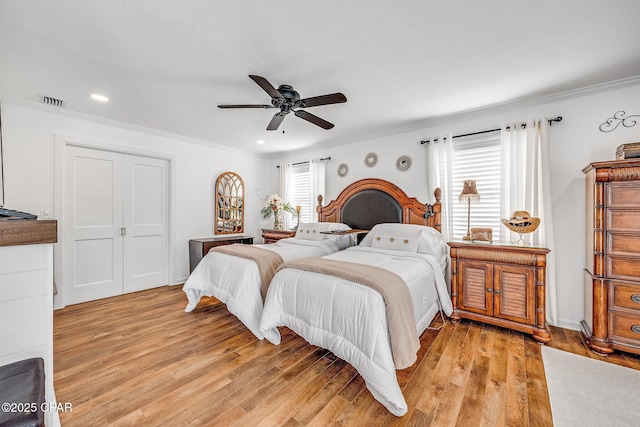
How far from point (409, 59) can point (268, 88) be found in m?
1.22

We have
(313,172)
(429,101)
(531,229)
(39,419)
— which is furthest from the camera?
(313,172)

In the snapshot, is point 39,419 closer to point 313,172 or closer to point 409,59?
point 409,59

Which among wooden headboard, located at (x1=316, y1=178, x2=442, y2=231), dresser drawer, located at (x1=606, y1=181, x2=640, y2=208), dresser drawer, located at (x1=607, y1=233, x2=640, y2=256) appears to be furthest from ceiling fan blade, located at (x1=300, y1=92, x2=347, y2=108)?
dresser drawer, located at (x1=607, y1=233, x2=640, y2=256)

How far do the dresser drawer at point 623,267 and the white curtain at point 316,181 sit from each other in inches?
147

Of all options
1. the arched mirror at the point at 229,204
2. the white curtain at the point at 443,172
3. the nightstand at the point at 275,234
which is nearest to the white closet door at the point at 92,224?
the arched mirror at the point at 229,204

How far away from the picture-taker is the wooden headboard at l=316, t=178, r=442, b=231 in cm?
369

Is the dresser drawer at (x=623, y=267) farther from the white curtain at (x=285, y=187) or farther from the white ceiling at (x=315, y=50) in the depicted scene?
the white curtain at (x=285, y=187)

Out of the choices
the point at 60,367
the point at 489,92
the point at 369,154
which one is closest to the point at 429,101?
the point at 489,92

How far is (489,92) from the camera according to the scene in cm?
283

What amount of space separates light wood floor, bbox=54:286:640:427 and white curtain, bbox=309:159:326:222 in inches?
107

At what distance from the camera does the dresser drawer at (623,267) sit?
7.28 feet

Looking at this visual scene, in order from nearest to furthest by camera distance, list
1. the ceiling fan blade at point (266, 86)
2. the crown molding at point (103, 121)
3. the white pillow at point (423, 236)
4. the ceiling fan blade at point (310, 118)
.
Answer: the ceiling fan blade at point (266, 86), the ceiling fan blade at point (310, 118), the crown molding at point (103, 121), the white pillow at point (423, 236)

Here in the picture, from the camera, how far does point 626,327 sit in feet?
7.37

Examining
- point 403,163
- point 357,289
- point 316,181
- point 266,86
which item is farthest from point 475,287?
point 316,181
